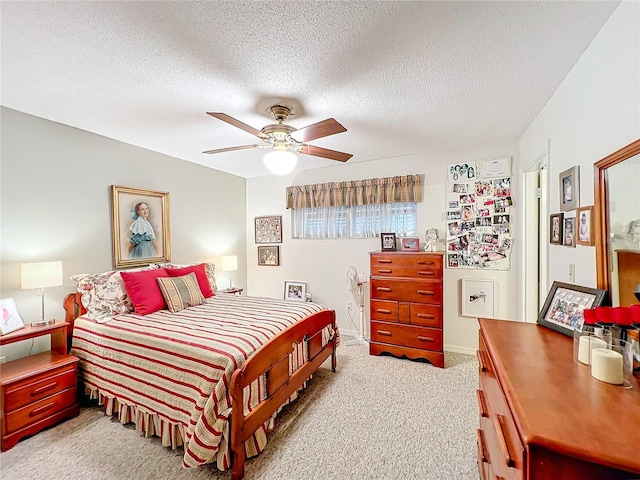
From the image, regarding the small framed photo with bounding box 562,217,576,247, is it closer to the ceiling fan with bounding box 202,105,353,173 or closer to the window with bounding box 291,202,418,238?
the ceiling fan with bounding box 202,105,353,173

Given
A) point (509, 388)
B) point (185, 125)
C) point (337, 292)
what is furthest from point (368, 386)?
point (185, 125)

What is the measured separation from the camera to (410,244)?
340 centimetres

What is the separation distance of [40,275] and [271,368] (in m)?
1.97

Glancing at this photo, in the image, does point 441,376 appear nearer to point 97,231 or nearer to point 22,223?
point 97,231

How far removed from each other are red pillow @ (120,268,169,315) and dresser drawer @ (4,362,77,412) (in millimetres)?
602

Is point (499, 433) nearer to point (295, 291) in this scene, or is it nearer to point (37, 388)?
point (37, 388)

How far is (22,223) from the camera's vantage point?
7.56ft

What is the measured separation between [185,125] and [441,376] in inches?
138

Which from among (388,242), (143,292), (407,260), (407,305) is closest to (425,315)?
(407,305)

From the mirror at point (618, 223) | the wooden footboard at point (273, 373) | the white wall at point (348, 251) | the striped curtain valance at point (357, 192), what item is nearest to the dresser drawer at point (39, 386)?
the wooden footboard at point (273, 373)

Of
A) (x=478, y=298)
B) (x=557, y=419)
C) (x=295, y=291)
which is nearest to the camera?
(x=557, y=419)

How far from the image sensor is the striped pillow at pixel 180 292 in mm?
2654

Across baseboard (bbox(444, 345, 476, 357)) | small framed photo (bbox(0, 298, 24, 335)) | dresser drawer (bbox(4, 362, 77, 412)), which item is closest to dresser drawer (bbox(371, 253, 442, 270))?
baseboard (bbox(444, 345, 476, 357))

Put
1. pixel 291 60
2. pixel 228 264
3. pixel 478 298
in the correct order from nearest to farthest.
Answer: pixel 291 60
pixel 478 298
pixel 228 264
